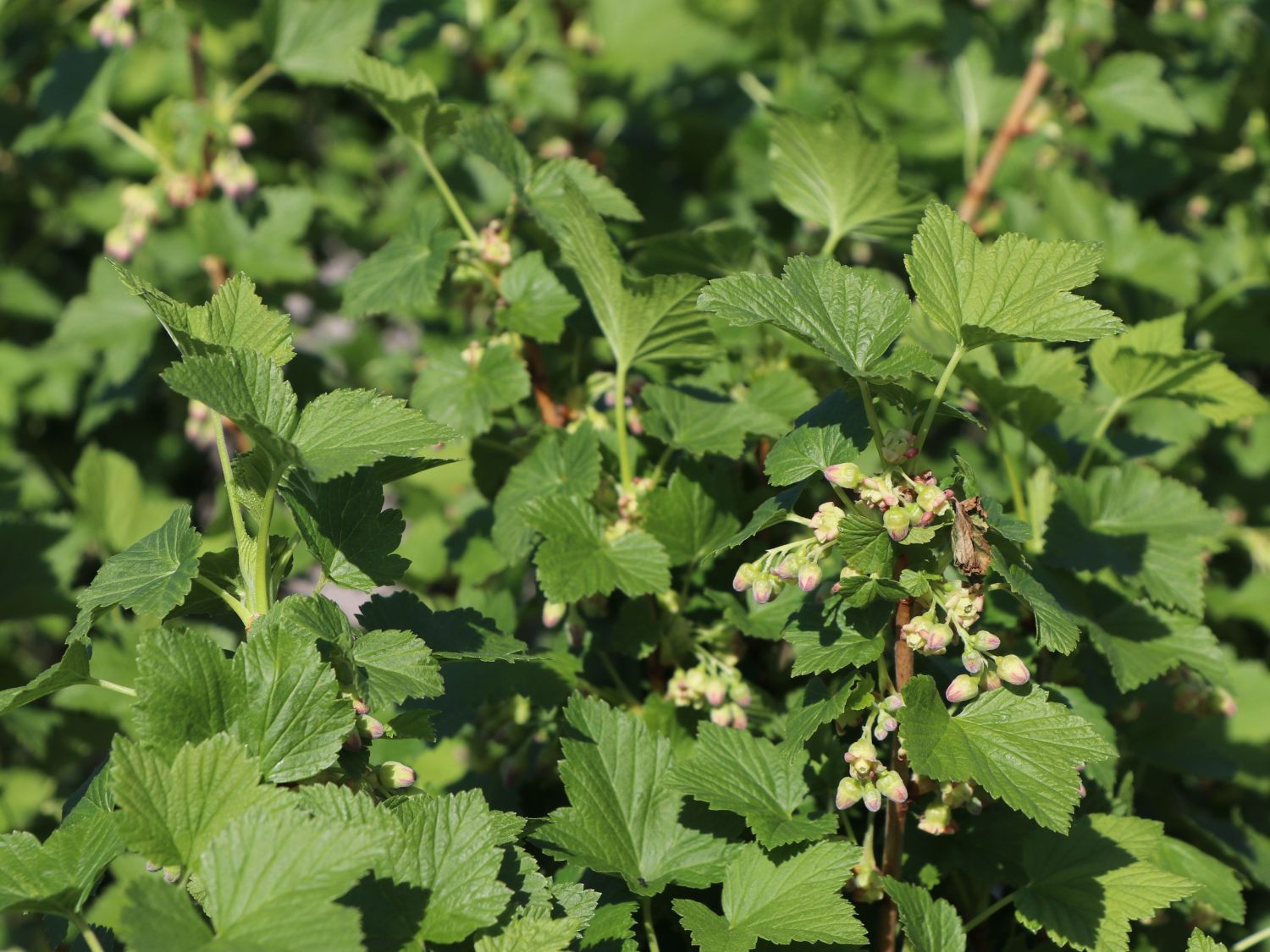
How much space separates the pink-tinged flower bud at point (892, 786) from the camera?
1.30m

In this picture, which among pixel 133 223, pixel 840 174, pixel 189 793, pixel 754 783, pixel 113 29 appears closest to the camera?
pixel 189 793

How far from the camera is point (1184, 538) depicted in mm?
1746

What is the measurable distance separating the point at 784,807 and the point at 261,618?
2.11ft

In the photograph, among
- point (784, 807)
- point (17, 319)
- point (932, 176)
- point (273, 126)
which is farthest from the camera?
point (273, 126)

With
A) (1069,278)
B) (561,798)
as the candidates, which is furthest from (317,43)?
(1069,278)

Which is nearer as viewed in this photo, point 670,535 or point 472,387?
point 670,535

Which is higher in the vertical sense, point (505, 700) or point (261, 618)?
point (261, 618)

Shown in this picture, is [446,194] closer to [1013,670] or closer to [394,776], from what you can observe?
[394,776]

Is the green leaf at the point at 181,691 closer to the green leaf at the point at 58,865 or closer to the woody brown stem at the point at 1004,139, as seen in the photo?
the green leaf at the point at 58,865

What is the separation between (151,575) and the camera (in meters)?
1.28

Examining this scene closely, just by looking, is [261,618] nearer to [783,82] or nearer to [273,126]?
[783,82]

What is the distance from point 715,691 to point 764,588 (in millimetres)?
302

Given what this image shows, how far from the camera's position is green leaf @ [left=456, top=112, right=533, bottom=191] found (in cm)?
172

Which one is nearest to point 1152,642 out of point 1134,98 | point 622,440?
point 622,440
